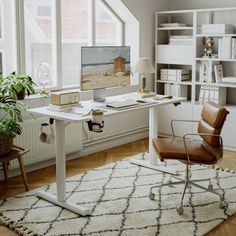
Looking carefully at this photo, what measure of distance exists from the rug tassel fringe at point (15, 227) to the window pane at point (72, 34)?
2.13 meters

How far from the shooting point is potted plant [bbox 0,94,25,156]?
3.63 metres

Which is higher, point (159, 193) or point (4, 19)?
point (4, 19)

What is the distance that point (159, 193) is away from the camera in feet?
12.4

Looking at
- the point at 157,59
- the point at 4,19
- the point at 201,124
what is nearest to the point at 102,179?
the point at 201,124

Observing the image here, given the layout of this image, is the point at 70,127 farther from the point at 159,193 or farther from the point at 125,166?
the point at 159,193

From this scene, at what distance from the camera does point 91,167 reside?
4.57m

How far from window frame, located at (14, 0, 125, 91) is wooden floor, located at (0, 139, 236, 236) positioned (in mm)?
872

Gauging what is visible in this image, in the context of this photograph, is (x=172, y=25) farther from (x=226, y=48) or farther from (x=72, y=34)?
(x=72, y=34)

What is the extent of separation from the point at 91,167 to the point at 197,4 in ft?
8.67

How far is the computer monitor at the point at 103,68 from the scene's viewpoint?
3809mm

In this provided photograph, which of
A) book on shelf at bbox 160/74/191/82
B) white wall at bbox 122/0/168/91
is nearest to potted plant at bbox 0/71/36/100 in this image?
white wall at bbox 122/0/168/91

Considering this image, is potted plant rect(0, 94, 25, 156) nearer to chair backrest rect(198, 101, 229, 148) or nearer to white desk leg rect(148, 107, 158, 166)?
white desk leg rect(148, 107, 158, 166)

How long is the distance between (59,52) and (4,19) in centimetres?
73

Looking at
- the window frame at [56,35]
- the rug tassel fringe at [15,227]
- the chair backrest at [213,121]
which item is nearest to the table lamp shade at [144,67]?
the chair backrest at [213,121]
